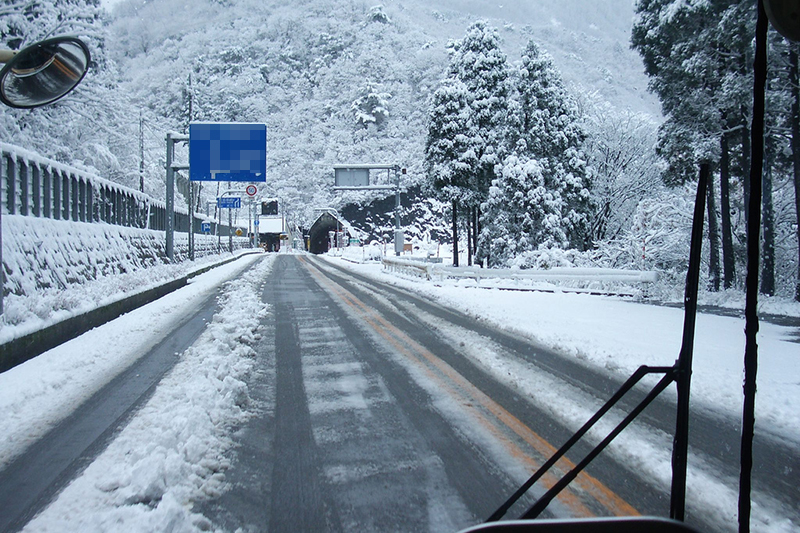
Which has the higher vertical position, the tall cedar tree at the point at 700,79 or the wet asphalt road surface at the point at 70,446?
the tall cedar tree at the point at 700,79

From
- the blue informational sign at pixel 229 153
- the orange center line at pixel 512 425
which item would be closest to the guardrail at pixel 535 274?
the blue informational sign at pixel 229 153

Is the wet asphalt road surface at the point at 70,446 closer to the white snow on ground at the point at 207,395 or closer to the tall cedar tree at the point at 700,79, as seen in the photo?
the white snow on ground at the point at 207,395

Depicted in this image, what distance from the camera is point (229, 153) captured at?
82.5ft

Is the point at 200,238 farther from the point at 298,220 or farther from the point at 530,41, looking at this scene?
the point at 298,220

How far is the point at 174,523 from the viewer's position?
3029 mm

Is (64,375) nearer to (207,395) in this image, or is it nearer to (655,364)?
(207,395)

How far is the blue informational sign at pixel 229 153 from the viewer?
2464 cm

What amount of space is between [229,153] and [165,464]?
76.5 feet

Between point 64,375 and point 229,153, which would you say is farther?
point 229,153

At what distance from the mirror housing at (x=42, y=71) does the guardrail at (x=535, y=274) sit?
55.7 feet

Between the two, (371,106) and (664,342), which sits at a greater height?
(371,106)

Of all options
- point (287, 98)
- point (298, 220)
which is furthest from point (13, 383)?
point (287, 98)

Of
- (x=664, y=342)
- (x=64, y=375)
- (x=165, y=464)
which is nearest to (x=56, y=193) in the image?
(x=64, y=375)

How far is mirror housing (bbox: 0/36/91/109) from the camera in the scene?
514 cm
